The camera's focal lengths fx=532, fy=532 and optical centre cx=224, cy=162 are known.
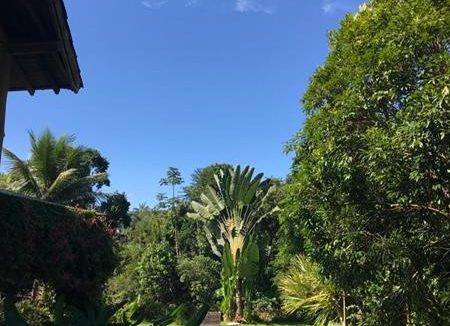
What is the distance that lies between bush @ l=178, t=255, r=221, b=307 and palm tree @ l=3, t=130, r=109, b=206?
8297 millimetres

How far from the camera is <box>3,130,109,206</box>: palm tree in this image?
67.1 ft

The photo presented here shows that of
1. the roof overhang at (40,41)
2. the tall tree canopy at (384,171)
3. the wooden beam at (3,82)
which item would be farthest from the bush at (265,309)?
the wooden beam at (3,82)

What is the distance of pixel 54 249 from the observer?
9109 millimetres

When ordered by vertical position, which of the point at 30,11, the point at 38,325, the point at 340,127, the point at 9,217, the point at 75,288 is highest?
the point at 340,127

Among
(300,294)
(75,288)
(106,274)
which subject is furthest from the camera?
(300,294)

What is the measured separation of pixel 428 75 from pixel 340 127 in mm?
1541

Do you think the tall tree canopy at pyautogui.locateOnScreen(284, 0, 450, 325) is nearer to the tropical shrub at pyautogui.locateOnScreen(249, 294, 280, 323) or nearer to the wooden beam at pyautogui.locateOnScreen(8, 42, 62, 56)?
the wooden beam at pyautogui.locateOnScreen(8, 42, 62, 56)

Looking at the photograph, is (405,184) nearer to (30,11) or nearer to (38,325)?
(30,11)

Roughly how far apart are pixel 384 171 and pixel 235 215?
19835 mm

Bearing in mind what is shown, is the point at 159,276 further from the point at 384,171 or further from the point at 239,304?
the point at 384,171

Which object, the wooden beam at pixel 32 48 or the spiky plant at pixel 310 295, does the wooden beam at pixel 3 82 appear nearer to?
the wooden beam at pixel 32 48

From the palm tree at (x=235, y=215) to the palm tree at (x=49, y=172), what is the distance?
6.83m

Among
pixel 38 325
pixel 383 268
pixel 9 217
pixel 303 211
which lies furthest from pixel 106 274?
pixel 383 268

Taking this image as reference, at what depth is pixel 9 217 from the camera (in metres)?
8.18
